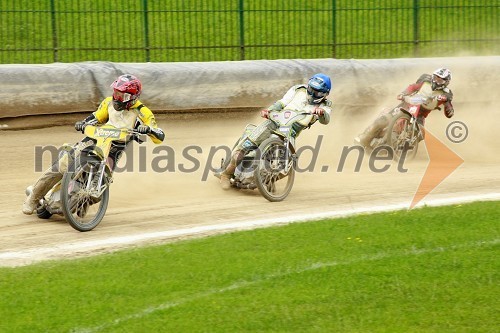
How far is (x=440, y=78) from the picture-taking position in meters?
17.8

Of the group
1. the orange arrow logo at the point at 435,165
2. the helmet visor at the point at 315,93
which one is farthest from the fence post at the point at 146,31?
the orange arrow logo at the point at 435,165

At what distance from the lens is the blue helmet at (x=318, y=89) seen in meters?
14.6

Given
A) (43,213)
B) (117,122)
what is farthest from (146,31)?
(43,213)

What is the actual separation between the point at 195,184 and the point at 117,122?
8.58 ft

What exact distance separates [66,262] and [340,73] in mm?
10841

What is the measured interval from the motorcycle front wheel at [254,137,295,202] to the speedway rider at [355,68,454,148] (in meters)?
4.37

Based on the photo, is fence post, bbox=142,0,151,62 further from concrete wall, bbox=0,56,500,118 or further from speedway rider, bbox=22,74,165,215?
speedway rider, bbox=22,74,165,215

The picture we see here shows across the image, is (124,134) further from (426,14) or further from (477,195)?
(426,14)

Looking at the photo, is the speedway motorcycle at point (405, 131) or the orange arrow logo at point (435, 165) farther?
the speedway motorcycle at point (405, 131)

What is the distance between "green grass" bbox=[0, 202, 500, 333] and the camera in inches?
308

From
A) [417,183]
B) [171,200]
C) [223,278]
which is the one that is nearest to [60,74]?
[171,200]

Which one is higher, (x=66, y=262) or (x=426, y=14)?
(x=426, y=14)

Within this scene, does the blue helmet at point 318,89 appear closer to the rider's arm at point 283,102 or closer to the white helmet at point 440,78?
the rider's arm at point 283,102

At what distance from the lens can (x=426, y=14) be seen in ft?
75.5
